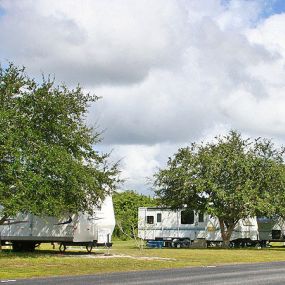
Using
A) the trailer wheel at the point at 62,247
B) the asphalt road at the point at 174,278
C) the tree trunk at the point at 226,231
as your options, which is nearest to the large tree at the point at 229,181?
the tree trunk at the point at 226,231

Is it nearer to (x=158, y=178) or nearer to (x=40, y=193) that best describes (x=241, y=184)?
(x=158, y=178)

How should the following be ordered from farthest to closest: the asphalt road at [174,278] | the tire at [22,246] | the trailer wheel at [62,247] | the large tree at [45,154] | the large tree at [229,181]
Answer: the large tree at [229,181], the tire at [22,246], the trailer wheel at [62,247], the large tree at [45,154], the asphalt road at [174,278]

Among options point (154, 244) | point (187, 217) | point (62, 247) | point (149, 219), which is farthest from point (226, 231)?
point (62, 247)

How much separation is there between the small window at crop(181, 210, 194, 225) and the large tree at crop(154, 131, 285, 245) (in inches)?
21.5

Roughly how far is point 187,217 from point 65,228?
1579 cm

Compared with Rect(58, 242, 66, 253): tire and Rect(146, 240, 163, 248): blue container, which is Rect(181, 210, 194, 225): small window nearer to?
Rect(146, 240, 163, 248): blue container

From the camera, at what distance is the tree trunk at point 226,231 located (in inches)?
1677

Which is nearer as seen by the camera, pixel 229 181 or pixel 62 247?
pixel 62 247

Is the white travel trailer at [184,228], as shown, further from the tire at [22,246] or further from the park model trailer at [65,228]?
the park model trailer at [65,228]

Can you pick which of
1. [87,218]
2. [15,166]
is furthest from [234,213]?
[15,166]

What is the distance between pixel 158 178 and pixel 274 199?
8.84 meters

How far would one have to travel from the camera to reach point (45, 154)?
26.3 m

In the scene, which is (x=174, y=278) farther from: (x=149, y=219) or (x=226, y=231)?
(x=149, y=219)

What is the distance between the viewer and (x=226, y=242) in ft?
139
